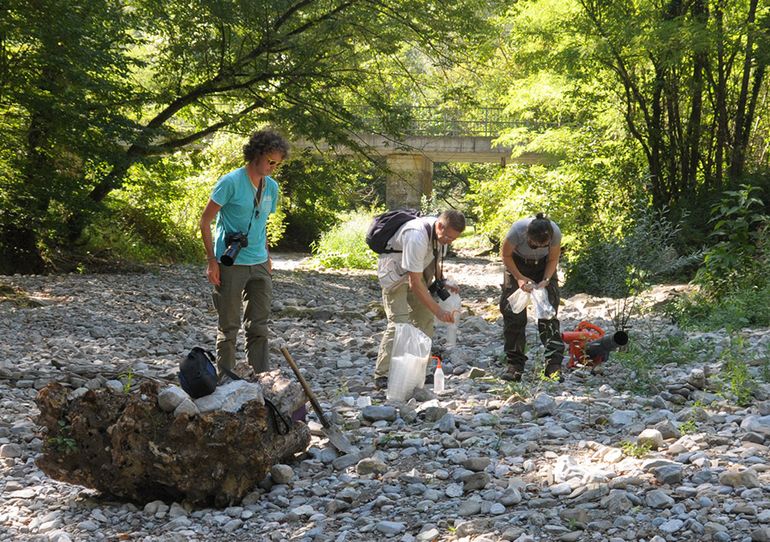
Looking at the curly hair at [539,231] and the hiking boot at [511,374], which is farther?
the hiking boot at [511,374]

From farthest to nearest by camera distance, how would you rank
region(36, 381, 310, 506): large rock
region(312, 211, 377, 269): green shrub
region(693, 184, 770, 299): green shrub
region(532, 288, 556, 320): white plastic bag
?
region(312, 211, 377, 269): green shrub < region(693, 184, 770, 299): green shrub < region(532, 288, 556, 320): white plastic bag < region(36, 381, 310, 506): large rock

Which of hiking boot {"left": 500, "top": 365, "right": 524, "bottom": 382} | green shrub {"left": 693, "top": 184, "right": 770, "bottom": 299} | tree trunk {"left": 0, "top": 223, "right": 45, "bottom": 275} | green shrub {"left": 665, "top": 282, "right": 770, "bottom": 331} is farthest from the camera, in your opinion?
tree trunk {"left": 0, "top": 223, "right": 45, "bottom": 275}

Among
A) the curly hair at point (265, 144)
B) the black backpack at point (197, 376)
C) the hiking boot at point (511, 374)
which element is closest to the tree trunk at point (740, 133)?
the hiking boot at point (511, 374)

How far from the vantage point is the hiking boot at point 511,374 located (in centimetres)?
695

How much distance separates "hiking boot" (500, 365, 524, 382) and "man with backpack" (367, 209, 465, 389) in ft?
2.35

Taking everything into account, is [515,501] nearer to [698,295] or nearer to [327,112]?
[698,295]

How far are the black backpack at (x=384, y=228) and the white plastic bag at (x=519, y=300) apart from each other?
3.51 ft

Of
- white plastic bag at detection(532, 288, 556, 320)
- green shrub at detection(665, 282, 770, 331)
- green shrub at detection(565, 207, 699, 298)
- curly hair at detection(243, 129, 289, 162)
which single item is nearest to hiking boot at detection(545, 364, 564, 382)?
white plastic bag at detection(532, 288, 556, 320)

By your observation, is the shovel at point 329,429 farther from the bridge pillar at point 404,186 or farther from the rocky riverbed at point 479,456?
the bridge pillar at point 404,186

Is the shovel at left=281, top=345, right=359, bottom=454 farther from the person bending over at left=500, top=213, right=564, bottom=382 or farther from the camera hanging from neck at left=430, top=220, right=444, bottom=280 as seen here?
the person bending over at left=500, top=213, right=564, bottom=382

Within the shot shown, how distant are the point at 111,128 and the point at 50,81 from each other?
3.49 feet

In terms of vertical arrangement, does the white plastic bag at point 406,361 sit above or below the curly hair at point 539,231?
below

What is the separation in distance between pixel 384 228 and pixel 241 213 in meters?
1.22

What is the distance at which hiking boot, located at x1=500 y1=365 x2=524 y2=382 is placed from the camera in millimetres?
6945
